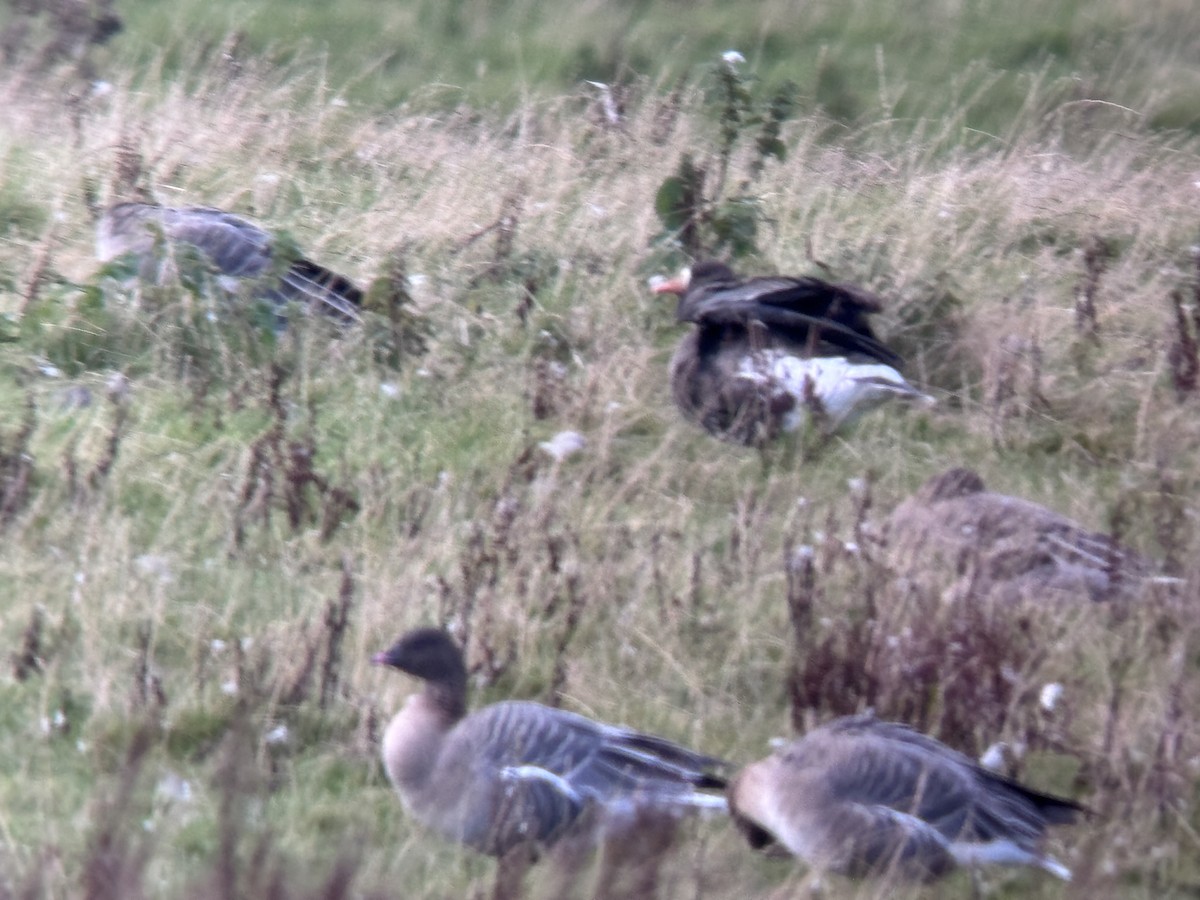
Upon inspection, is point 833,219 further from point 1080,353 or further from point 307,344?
point 307,344

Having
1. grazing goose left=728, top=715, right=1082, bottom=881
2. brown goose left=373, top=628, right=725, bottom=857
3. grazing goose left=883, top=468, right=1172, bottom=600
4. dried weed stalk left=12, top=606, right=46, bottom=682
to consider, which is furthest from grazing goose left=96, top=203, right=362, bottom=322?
grazing goose left=728, top=715, right=1082, bottom=881

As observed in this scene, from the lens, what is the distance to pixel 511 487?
558 centimetres

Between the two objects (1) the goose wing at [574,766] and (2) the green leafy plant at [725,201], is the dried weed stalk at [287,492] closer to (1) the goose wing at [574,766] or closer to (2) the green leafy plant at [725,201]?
(1) the goose wing at [574,766]

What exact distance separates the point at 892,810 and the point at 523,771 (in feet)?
2.83

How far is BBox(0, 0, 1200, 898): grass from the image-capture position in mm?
4152

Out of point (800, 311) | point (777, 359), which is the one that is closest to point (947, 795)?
point (777, 359)

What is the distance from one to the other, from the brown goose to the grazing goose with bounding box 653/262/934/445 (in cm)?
223

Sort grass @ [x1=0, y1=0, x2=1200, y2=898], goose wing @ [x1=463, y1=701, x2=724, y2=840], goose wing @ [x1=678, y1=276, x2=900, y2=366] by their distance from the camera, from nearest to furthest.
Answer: goose wing @ [x1=463, y1=701, x2=724, y2=840], grass @ [x1=0, y1=0, x2=1200, y2=898], goose wing @ [x1=678, y1=276, x2=900, y2=366]

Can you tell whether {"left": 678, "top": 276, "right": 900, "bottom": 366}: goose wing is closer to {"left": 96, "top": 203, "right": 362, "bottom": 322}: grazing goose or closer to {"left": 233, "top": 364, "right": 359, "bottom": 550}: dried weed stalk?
{"left": 96, "top": 203, "right": 362, "bottom": 322}: grazing goose

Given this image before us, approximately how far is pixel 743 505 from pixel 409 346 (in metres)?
1.84

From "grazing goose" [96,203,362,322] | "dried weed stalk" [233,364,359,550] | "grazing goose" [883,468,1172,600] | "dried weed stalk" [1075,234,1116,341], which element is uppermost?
"dried weed stalk" [1075,234,1116,341]

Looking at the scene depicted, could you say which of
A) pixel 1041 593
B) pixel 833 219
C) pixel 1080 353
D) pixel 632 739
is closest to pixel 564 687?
pixel 632 739

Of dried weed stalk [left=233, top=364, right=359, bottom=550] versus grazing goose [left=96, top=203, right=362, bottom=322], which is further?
grazing goose [left=96, top=203, right=362, bottom=322]

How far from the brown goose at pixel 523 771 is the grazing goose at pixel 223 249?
287cm
